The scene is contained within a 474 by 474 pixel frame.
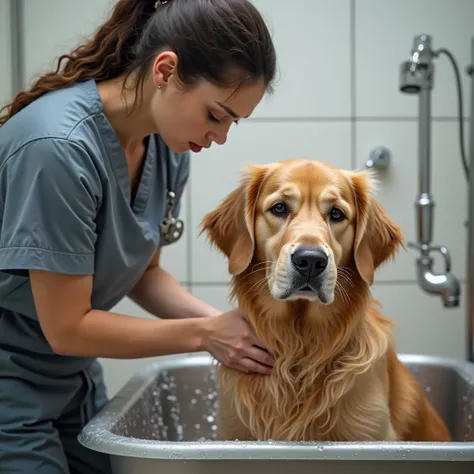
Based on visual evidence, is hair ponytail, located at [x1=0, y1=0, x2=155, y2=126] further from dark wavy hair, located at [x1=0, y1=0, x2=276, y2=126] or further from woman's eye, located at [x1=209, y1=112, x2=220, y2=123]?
woman's eye, located at [x1=209, y1=112, x2=220, y2=123]

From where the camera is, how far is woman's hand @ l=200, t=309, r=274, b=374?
107cm

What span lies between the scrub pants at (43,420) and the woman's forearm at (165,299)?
21cm

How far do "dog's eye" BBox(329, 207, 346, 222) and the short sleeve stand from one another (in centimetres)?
40

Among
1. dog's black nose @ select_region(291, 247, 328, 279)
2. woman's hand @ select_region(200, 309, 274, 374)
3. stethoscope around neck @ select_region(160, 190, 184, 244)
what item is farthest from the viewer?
stethoscope around neck @ select_region(160, 190, 184, 244)

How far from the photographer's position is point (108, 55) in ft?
3.82

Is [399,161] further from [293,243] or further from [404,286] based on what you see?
[293,243]

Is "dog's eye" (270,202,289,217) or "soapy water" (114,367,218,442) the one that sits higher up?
"dog's eye" (270,202,289,217)

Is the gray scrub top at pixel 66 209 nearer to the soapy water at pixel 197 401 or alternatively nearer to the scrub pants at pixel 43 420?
the scrub pants at pixel 43 420

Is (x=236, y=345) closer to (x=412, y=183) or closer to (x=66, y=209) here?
(x=66, y=209)

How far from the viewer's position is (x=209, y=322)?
1.07 m

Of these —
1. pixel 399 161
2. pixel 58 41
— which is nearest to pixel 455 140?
pixel 399 161

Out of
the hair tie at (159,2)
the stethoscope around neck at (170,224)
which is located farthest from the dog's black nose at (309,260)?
the hair tie at (159,2)

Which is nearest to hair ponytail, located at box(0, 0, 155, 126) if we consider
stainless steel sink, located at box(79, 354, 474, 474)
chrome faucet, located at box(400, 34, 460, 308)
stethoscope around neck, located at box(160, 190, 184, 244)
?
stethoscope around neck, located at box(160, 190, 184, 244)

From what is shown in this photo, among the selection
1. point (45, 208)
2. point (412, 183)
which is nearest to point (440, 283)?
point (412, 183)
